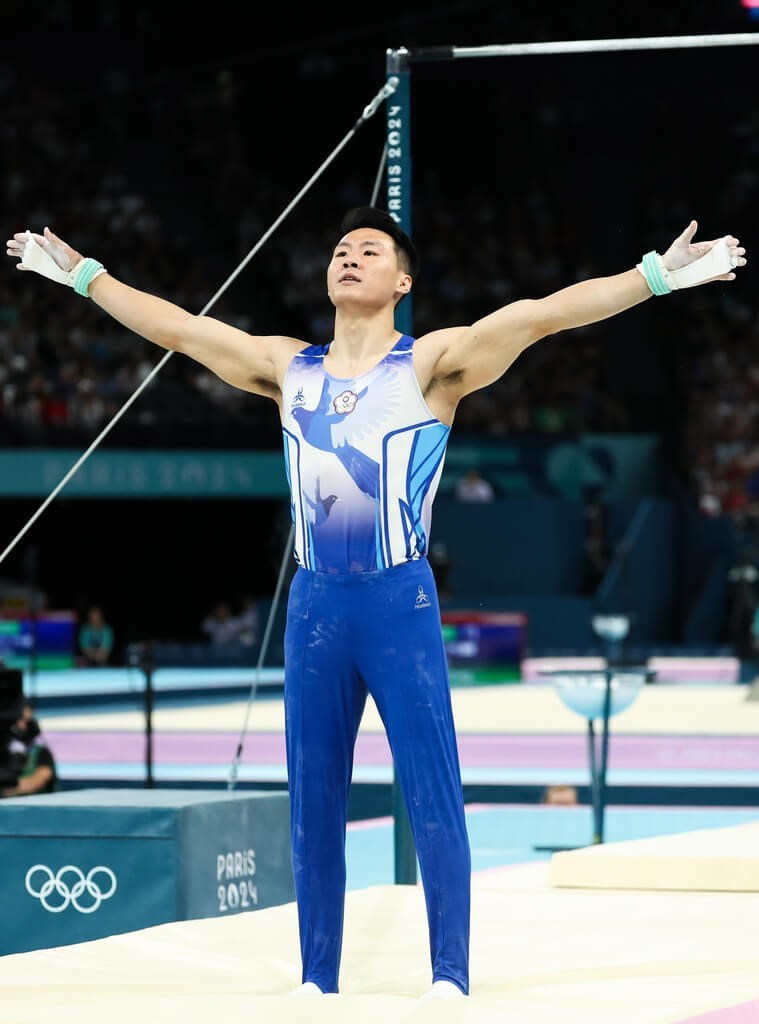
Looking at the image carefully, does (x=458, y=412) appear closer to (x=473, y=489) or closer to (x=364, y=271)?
(x=473, y=489)

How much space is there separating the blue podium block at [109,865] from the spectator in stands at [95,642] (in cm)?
1561

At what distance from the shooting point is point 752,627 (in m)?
18.9

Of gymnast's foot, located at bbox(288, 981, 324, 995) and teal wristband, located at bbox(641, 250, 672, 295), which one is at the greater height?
teal wristband, located at bbox(641, 250, 672, 295)

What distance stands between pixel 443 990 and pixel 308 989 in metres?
0.30

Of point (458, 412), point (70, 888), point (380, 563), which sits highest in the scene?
point (458, 412)

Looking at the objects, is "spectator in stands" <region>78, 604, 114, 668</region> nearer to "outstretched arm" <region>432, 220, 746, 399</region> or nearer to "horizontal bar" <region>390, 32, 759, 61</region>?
"horizontal bar" <region>390, 32, 759, 61</region>

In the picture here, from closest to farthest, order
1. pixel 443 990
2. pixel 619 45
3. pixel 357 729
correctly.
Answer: pixel 443 990
pixel 357 729
pixel 619 45

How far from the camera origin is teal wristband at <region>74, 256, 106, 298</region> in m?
4.18

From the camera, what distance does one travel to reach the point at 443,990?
364 cm

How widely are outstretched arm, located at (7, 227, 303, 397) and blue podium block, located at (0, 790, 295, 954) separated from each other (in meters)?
1.57

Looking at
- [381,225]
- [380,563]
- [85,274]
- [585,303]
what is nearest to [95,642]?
[85,274]

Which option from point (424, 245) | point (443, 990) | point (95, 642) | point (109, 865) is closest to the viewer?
point (443, 990)

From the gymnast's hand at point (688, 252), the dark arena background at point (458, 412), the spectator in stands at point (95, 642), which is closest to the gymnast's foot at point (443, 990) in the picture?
the gymnast's hand at point (688, 252)

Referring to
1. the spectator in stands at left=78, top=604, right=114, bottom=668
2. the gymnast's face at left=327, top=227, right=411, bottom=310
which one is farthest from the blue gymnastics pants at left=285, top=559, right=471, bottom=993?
the spectator in stands at left=78, top=604, right=114, bottom=668
